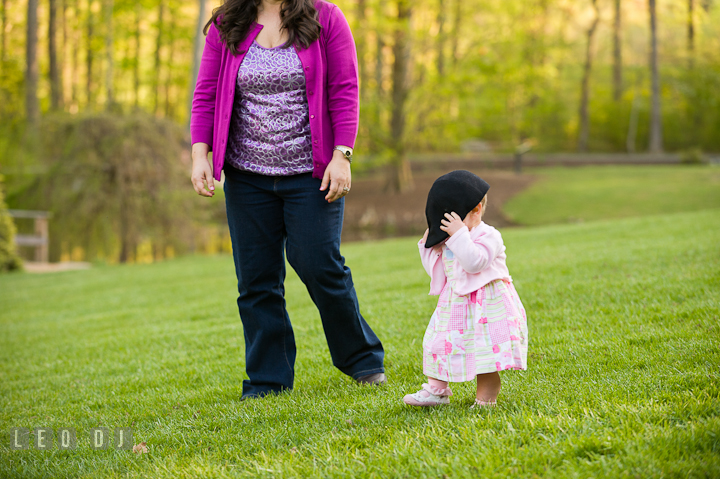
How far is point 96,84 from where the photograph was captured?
111 ft

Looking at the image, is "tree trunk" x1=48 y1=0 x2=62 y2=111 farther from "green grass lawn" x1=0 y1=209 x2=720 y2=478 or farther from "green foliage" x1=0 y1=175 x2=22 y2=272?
"green grass lawn" x1=0 y1=209 x2=720 y2=478

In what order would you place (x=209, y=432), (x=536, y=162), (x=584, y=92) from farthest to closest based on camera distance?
(x=584, y=92), (x=536, y=162), (x=209, y=432)

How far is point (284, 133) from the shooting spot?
271 cm

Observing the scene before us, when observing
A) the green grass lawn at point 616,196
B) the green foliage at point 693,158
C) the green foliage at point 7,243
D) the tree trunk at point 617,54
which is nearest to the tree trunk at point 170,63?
the green foliage at point 7,243

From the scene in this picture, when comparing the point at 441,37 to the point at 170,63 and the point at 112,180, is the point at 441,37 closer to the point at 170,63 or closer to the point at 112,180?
the point at 112,180

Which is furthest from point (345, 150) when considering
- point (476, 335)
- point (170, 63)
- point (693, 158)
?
point (170, 63)

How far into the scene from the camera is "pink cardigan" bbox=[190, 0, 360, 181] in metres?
2.68

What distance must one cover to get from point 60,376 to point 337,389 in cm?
260

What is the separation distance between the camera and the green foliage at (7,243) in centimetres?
1231

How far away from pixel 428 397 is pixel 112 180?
13.5 m

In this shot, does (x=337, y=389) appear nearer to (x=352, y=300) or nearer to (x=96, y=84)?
(x=352, y=300)

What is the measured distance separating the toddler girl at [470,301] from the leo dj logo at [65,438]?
145cm

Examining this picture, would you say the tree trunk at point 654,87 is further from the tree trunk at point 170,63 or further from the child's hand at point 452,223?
the child's hand at point 452,223

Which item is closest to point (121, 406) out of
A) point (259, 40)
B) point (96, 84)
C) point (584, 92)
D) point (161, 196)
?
point (259, 40)
